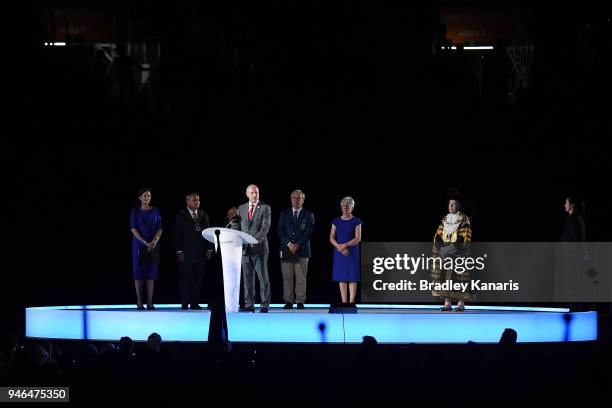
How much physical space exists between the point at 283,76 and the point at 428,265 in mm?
3441

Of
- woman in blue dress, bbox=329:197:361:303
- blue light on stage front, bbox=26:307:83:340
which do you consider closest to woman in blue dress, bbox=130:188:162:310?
blue light on stage front, bbox=26:307:83:340

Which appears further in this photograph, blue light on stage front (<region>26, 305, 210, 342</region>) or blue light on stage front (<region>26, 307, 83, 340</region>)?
blue light on stage front (<region>26, 307, 83, 340</region>)

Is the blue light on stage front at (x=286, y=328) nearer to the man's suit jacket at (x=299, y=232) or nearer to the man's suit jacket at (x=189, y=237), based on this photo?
the man's suit jacket at (x=299, y=232)

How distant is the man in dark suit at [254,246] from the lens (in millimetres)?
9712

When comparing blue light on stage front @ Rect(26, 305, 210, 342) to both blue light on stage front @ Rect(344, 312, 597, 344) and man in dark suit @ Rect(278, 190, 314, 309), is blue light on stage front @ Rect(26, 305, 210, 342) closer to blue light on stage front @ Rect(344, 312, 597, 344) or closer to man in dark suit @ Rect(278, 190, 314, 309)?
man in dark suit @ Rect(278, 190, 314, 309)

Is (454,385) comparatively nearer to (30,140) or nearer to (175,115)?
(30,140)

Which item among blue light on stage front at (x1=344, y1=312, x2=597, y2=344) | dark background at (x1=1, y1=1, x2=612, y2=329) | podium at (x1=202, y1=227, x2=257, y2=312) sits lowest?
blue light on stage front at (x1=344, y1=312, x2=597, y2=344)

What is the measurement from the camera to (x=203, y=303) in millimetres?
10812

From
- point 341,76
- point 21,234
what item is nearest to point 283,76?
point 341,76

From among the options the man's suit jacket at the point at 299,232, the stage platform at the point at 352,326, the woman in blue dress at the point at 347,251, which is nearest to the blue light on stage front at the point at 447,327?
the stage platform at the point at 352,326

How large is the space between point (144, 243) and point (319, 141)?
294 centimetres

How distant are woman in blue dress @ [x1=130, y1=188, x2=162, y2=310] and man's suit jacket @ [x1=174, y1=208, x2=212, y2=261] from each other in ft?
0.68

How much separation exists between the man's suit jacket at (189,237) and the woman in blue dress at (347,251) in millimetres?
1218

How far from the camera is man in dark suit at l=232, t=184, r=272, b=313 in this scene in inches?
382
